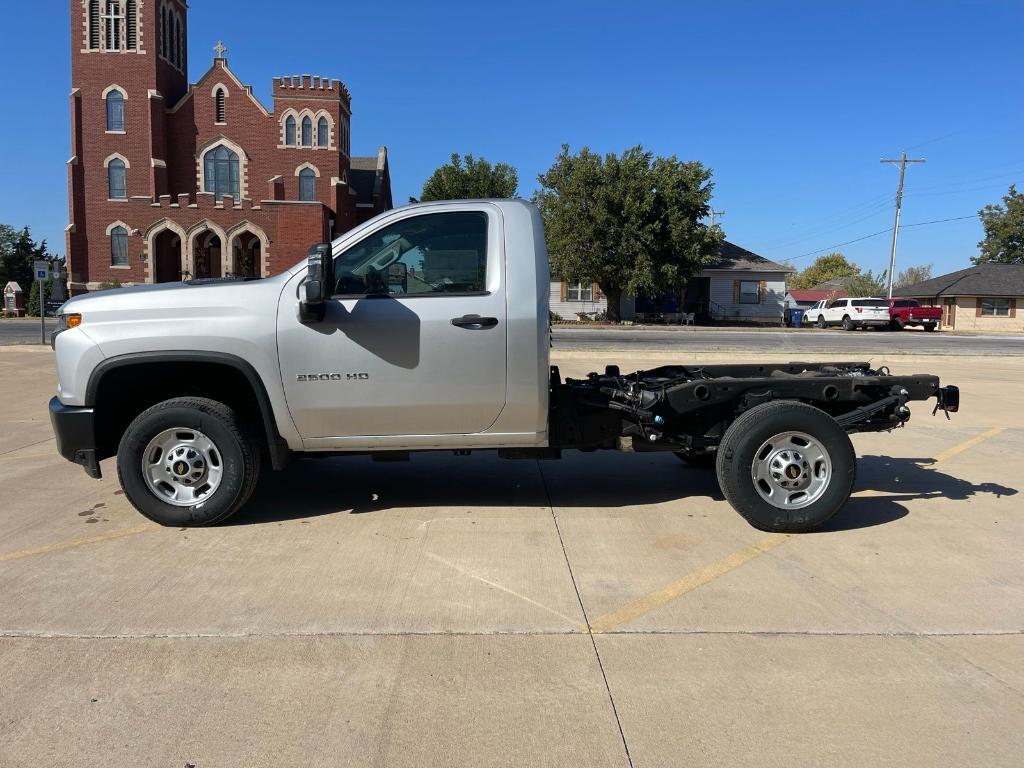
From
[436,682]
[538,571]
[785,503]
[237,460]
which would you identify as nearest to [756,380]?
[785,503]

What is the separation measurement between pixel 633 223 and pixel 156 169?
28.4m

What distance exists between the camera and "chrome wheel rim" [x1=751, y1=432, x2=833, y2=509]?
5285mm

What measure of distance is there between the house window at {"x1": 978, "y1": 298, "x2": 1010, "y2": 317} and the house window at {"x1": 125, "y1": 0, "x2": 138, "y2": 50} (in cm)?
5520

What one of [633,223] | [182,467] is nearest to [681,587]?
[182,467]

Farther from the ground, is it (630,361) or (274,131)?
(274,131)

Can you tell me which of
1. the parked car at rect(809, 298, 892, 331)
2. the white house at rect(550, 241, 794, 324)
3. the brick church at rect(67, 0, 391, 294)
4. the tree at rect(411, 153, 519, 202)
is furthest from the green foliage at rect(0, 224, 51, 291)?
the parked car at rect(809, 298, 892, 331)

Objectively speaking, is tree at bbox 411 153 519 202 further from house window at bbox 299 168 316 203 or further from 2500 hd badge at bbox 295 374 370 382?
2500 hd badge at bbox 295 374 370 382

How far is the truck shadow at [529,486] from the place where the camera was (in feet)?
19.3

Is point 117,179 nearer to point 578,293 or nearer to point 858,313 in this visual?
point 578,293

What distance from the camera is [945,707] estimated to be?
10.4ft

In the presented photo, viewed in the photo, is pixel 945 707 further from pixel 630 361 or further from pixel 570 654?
pixel 630 361

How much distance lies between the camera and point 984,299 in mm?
51344

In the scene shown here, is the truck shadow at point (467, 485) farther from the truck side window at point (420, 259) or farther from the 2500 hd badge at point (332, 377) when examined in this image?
the truck side window at point (420, 259)

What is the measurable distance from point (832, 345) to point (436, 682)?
26077 millimetres
